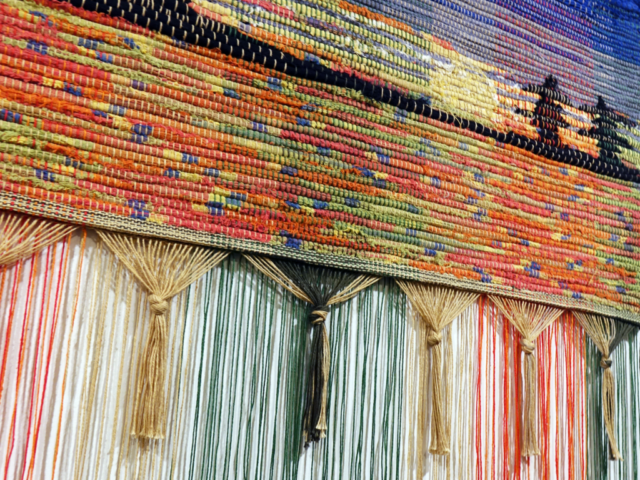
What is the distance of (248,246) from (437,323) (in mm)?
430

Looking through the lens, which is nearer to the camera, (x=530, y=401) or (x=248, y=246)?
(x=248, y=246)

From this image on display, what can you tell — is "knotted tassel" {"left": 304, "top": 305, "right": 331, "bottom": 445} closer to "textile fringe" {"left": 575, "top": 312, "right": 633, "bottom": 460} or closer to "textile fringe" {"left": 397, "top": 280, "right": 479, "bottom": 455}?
"textile fringe" {"left": 397, "top": 280, "right": 479, "bottom": 455}

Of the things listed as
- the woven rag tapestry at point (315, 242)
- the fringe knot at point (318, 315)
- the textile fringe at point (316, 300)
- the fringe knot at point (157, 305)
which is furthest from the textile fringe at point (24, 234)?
the fringe knot at point (318, 315)

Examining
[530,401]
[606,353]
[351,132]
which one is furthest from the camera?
[606,353]

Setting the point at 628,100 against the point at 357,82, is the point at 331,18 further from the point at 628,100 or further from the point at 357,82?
the point at 628,100

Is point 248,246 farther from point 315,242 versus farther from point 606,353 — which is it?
point 606,353

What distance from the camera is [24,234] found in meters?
0.90

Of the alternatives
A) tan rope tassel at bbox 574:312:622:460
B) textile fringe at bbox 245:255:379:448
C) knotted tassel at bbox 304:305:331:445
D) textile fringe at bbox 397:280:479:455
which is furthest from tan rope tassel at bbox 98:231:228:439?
tan rope tassel at bbox 574:312:622:460

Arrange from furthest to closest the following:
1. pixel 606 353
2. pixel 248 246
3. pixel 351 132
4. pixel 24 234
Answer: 1. pixel 606 353
2. pixel 351 132
3. pixel 248 246
4. pixel 24 234

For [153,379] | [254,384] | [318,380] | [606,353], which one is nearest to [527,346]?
[606,353]

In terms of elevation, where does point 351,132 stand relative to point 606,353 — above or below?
above

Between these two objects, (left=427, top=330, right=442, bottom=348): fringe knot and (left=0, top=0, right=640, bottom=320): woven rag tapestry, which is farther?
(left=427, top=330, right=442, bottom=348): fringe knot

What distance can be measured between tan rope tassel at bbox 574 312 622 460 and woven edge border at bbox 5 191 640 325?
3 cm

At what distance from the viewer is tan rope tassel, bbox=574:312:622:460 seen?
137 centimetres
